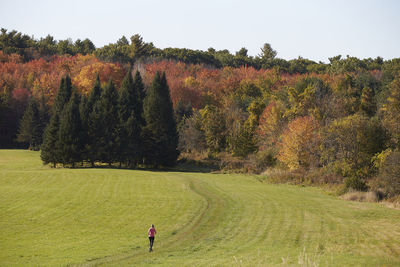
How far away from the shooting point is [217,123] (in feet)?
251

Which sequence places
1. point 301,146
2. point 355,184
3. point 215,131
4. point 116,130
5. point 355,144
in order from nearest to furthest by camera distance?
point 355,184, point 355,144, point 301,146, point 116,130, point 215,131

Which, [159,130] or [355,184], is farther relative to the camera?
[159,130]

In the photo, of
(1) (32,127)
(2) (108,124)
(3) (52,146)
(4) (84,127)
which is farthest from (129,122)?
(1) (32,127)

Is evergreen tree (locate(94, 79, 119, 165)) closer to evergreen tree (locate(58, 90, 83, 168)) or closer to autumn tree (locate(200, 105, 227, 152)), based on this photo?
evergreen tree (locate(58, 90, 83, 168))

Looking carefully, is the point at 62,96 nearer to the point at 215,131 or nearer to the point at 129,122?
the point at 129,122

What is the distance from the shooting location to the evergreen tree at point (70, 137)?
62031mm

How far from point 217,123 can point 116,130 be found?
1981 cm

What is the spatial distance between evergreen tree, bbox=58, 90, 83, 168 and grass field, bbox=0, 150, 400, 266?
1625cm

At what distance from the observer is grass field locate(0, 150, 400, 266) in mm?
20453

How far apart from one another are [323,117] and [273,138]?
816 centimetres

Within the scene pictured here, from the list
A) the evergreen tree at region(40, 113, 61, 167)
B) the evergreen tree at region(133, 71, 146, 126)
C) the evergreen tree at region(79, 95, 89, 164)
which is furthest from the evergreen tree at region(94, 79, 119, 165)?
the evergreen tree at region(40, 113, 61, 167)

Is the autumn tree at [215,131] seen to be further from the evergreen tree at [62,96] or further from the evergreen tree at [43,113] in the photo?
the evergreen tree at [43,113]

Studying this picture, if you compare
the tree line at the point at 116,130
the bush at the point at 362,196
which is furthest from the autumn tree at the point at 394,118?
the tree line at the point at 116,130

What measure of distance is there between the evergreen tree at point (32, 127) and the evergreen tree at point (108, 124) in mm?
26692
